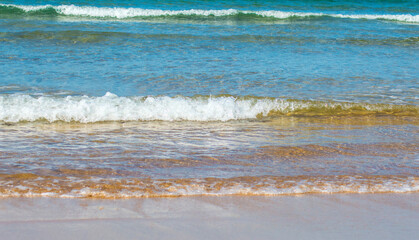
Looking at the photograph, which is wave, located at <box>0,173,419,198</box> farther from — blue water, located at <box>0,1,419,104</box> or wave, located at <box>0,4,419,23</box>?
wave, located at <box>0,4,419,23</box>

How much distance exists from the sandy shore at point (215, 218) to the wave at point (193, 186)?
0.25ft

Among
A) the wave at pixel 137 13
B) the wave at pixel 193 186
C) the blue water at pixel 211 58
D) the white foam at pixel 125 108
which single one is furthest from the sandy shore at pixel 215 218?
the wave at pixel 137 13

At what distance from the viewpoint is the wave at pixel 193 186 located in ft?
9.27

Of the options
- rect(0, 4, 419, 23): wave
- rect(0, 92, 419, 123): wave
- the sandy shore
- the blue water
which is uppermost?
rect(0, 4, 419, 23): wave

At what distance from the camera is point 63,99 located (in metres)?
5.26

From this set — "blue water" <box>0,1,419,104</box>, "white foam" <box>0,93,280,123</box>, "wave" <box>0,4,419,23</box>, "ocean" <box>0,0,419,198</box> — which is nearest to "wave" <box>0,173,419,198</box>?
"ocean" <box>0,0,419,198</box>

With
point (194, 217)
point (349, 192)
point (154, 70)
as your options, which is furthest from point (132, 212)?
point (154, 70)

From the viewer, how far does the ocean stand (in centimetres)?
312

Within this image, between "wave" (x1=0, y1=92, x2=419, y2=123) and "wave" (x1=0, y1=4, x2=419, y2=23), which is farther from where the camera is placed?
"wave" (x1=0, y1=4, x2=419, y2=23)

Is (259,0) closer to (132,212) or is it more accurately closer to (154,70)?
(154,70)

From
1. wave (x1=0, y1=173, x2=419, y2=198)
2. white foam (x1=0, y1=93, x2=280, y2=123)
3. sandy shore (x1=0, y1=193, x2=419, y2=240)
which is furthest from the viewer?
white foam (x1=0, y1=93, x2=280, y2=123)

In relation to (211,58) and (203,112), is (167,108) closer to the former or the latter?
(203,112)

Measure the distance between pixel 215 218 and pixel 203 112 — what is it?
2674mm

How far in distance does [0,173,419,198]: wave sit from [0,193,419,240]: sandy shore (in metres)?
0.07
